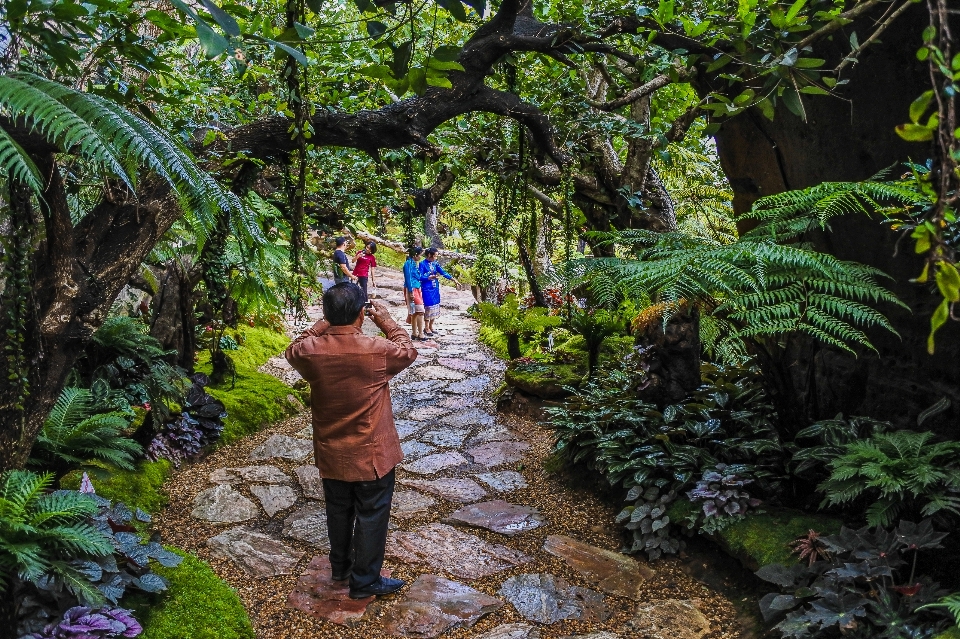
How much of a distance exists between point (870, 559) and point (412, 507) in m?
2.82

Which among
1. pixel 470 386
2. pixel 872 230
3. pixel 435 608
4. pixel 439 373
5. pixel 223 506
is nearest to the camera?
pixel 435 608

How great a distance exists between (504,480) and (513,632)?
2.01 meters

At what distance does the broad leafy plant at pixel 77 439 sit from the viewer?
146 inches

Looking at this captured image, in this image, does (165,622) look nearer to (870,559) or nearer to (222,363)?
(870,559)

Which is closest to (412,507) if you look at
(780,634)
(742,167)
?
(780,634)

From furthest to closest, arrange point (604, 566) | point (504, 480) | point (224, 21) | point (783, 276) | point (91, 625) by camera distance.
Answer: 1. point (504, 480)
2. point (604, 566)
3. point (783, 276)
4. point (91, 625)
5. point (224, 21)

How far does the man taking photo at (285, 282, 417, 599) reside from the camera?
3.25m

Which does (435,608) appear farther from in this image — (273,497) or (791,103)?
(791,103)

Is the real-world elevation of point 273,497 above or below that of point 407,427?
below

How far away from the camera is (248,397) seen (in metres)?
6.41

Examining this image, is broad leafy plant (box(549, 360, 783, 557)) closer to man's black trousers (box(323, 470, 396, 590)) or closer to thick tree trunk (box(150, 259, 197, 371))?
man's black trousers (box(323, 470, 396, 590))

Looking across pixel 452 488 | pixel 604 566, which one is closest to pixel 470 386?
pixel 452 488

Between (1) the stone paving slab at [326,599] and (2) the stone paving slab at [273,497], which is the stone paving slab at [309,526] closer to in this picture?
(2) the stone paving slab at [273,497]

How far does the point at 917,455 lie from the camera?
2.96 m
